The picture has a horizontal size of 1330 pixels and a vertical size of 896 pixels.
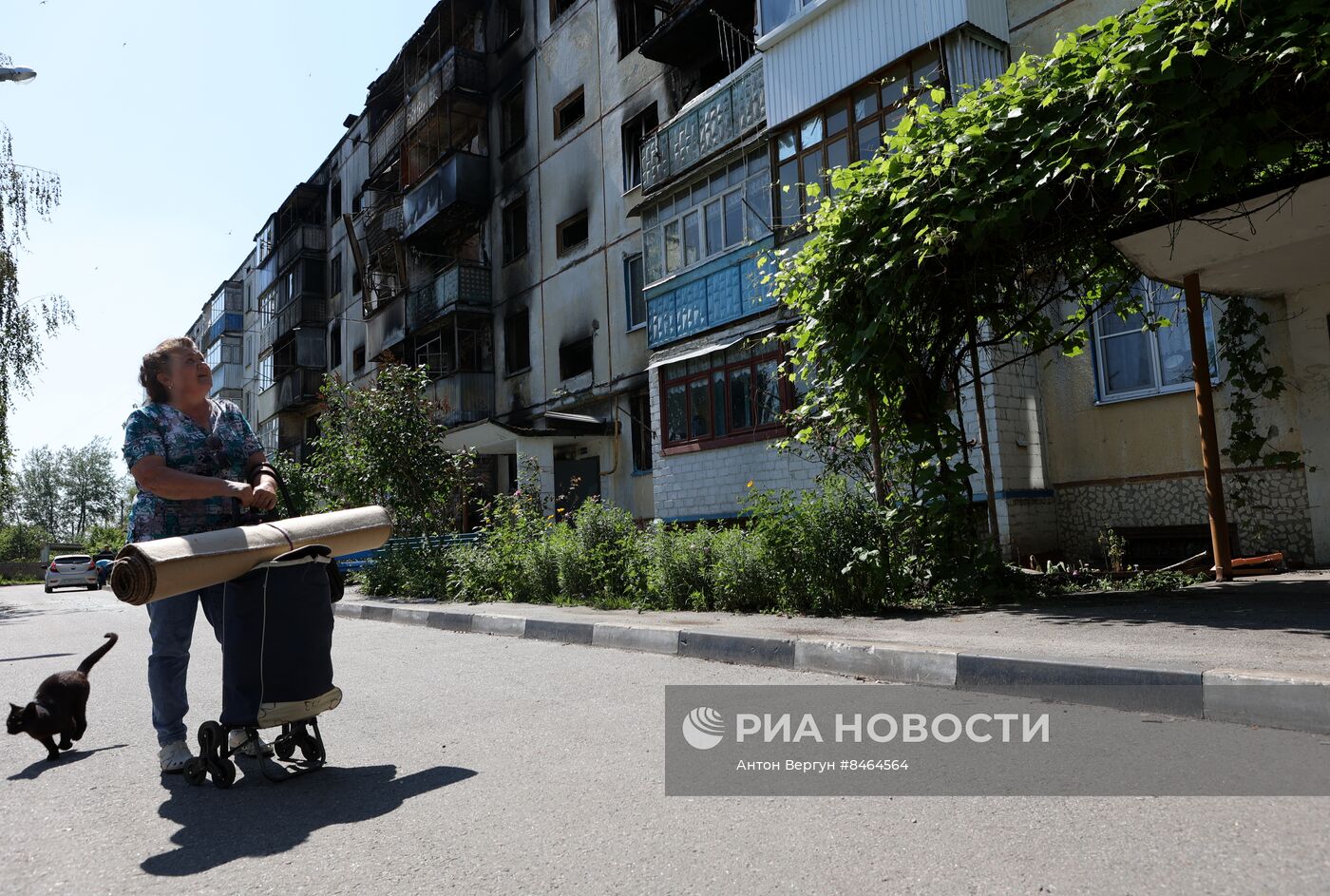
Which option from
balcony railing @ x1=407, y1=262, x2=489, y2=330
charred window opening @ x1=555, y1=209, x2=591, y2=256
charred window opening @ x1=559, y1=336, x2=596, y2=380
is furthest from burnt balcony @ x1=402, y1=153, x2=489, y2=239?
charred window opening @ x1=559, y1=336, x2=596, y2=380

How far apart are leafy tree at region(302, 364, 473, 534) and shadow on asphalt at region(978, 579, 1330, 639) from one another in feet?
34.6

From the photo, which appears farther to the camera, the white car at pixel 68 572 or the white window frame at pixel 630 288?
the white car at pixel 68 572

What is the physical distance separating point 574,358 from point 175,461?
18170 mm

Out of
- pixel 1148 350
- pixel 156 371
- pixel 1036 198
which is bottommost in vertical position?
pixel 156 371

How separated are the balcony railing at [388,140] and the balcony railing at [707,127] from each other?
13.8 metres

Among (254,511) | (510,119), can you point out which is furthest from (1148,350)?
(510,119)

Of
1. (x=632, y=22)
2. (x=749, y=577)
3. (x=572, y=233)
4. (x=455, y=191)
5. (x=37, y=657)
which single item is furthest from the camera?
(x=455, y=191)

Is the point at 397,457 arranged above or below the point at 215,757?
above

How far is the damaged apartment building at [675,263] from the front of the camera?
11.7m

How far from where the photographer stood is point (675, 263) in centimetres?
1667

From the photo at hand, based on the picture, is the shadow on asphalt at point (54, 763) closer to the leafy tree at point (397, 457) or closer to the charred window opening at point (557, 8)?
the leafy tree at point (397, 457)

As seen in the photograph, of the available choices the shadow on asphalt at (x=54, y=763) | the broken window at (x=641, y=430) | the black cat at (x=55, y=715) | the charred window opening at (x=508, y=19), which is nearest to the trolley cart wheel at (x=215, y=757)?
the shadow on asphalt at (x=54, y=763)

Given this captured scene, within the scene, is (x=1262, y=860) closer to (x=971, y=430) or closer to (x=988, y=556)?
(x=988, y=556)

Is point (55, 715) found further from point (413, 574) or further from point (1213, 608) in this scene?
point (413, 574)
